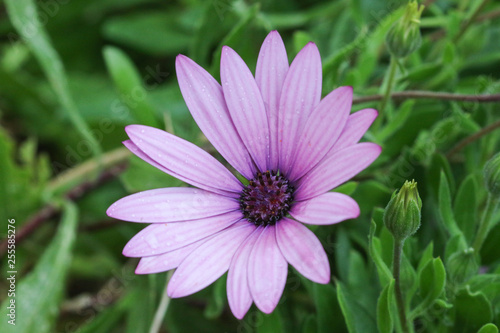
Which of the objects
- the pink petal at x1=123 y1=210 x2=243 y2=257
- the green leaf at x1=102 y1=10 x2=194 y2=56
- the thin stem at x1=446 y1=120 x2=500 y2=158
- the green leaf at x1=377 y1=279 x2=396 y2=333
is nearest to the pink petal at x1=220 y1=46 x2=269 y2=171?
the pink petal at x1=123 y1=210 x2=243 y2=257

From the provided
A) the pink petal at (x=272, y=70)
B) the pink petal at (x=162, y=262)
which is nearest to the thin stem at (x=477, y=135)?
the pink petal at (x=272, y=70)

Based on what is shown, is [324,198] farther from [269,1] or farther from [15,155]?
[15,155]

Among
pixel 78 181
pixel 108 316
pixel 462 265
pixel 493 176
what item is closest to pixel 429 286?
pixel 462 265

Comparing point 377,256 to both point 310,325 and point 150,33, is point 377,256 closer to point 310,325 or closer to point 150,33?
point 310,325

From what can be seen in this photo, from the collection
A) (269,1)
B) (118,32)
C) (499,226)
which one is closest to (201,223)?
(499,226)

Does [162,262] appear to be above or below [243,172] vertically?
below

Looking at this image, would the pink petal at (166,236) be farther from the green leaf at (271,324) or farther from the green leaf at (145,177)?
the green leaf at (145,177)
